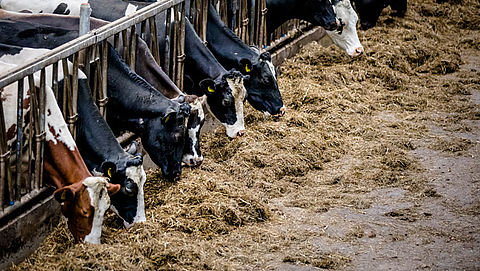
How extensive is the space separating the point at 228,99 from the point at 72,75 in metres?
2.28

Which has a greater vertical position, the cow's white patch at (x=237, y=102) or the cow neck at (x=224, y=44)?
the cow neck at (x=224, y=44)

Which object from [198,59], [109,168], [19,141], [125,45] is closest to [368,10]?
[198,59]

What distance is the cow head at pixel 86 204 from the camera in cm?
582

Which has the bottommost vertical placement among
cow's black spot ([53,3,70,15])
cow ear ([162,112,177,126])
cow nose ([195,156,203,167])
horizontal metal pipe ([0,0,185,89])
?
cow nose ([195,156,203,167])

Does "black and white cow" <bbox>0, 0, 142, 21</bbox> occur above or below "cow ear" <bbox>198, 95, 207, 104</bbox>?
above

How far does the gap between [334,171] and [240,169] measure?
106 centimetres

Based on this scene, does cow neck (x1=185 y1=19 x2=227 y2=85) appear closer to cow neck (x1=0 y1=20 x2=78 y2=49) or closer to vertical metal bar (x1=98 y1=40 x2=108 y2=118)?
cow neck (x1=0 y1=20 x2=78 y2=49)

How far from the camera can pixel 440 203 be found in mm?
7520

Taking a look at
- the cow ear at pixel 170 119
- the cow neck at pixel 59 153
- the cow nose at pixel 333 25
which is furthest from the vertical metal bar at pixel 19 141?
the cow nose at pixel 333 25

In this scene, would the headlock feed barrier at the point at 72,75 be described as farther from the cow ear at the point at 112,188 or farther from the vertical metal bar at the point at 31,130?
the cow ear at the point at 112,188

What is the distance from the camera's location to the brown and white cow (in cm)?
584

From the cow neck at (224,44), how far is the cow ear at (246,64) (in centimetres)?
12

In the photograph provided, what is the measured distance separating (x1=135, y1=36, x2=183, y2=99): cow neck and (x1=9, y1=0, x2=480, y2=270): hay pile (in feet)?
3.00

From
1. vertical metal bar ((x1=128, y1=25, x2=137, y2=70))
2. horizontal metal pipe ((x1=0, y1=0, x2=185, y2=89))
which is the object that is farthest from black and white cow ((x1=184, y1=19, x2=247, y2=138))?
vertical metal bar ((x1=128, y1=25, x2=137, y2=70))
